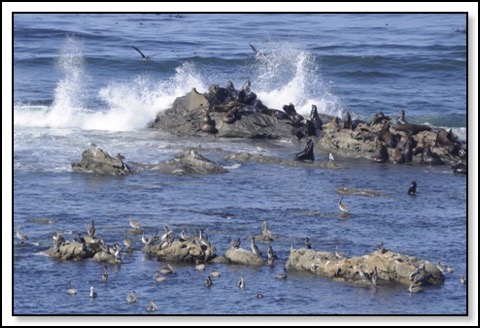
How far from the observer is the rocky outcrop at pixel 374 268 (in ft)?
106

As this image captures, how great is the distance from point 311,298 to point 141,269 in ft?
15.2

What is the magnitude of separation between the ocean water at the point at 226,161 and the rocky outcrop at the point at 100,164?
0.46 metres

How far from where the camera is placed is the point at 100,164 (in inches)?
1704

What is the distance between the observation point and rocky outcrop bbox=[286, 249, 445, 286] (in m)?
32.4

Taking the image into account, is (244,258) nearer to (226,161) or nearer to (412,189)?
(412,189)

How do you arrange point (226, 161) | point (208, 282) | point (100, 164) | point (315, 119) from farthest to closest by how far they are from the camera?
point (315, 119) < point (226, 161) < point (100, 164) < point (208, 282)

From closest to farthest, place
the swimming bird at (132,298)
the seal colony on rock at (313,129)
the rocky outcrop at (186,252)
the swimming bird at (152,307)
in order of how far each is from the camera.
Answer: the swimming bird at (152,307)
the swimming bird at (132,298)
the rocky outcrop at (186,252)
the seal colony on rock at (313,129)

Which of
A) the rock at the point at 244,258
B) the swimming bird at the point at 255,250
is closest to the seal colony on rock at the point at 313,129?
the swimming bird at the point at 255,250

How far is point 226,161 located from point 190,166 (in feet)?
6.51

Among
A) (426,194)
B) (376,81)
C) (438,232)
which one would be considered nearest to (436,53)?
(376,81)

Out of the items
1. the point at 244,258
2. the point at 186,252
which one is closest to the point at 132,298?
the point at 186,252

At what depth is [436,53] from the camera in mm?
71375

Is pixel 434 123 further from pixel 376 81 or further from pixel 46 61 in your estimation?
pixel 46 61

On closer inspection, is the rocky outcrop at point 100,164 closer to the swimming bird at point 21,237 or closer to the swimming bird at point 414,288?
the swimming bird at point 21,237
